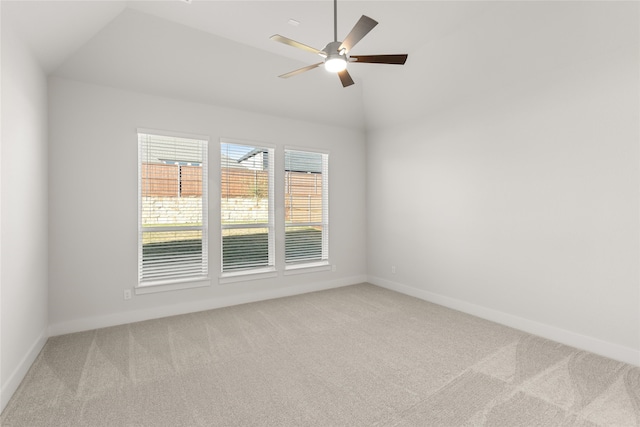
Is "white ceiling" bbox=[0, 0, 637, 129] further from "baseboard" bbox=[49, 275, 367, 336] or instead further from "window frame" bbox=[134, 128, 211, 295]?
"baseboard" bbox=[49, 275, 367, 336]

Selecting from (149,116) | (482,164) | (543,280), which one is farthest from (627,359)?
(149,116)

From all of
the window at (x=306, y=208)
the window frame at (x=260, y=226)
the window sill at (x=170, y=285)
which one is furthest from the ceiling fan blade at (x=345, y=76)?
the window sill at (x=170, y=285)

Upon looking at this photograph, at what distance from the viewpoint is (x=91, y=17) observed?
288 centimetres

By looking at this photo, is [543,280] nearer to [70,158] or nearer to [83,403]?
[83,403]

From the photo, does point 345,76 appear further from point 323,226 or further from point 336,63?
point 323,226

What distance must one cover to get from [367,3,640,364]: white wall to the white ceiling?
9cm

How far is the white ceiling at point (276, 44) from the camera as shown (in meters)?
2.82

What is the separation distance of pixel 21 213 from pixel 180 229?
1710 mm

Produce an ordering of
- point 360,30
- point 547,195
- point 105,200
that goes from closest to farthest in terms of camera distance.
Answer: point 360,30 → point 547,195 → point 105,200

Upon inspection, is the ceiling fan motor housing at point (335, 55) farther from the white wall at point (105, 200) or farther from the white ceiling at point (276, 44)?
the white wall at point (105, 200)

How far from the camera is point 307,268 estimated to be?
17.0ft

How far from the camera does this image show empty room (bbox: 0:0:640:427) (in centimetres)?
233

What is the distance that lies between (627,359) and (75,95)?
6.25m

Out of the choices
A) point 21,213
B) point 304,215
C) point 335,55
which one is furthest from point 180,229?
point 335,55
